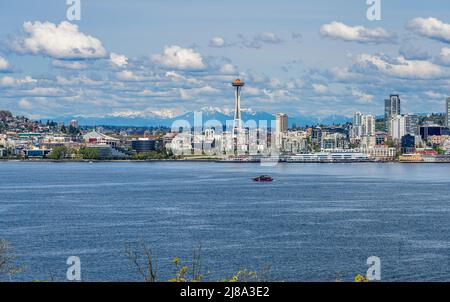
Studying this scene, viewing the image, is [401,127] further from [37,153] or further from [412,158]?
[37,153]

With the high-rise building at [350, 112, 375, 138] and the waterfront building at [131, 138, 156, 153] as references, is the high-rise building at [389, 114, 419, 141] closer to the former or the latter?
the high-rise building at [350, 112, 375, 138]

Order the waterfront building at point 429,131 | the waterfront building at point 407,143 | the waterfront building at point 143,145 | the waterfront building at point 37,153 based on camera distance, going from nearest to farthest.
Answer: the waterfront building at point 37,153, the waterfront building at point 407,143, the waterfront building at point 143,145, the waterfront building at point 429,131

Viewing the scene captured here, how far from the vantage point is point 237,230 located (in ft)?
61.2

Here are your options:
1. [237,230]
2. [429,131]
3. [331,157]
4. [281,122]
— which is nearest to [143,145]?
[331,157]

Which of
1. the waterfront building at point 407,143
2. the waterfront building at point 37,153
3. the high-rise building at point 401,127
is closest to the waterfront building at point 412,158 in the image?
the waterfront building at point 407,143

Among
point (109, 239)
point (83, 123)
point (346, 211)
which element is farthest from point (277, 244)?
point (83, 123)

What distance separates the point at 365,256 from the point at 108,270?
4698 mm

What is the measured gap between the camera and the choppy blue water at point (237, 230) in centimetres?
1341

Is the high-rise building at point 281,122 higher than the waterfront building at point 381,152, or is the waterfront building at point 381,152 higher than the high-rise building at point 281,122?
the high-rise building at point 281,122

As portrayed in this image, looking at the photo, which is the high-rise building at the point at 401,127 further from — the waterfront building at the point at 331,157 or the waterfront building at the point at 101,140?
the waterfront building at the point at 101,140

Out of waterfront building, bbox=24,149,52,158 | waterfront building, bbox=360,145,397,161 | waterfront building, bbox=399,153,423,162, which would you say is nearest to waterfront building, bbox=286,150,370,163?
waterfront building, bbox=360,145,397,161

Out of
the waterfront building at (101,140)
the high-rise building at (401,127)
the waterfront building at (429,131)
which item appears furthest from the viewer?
the waterfront building at (429,131)

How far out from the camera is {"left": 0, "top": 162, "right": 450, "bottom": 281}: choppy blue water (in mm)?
13406

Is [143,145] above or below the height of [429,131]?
below
